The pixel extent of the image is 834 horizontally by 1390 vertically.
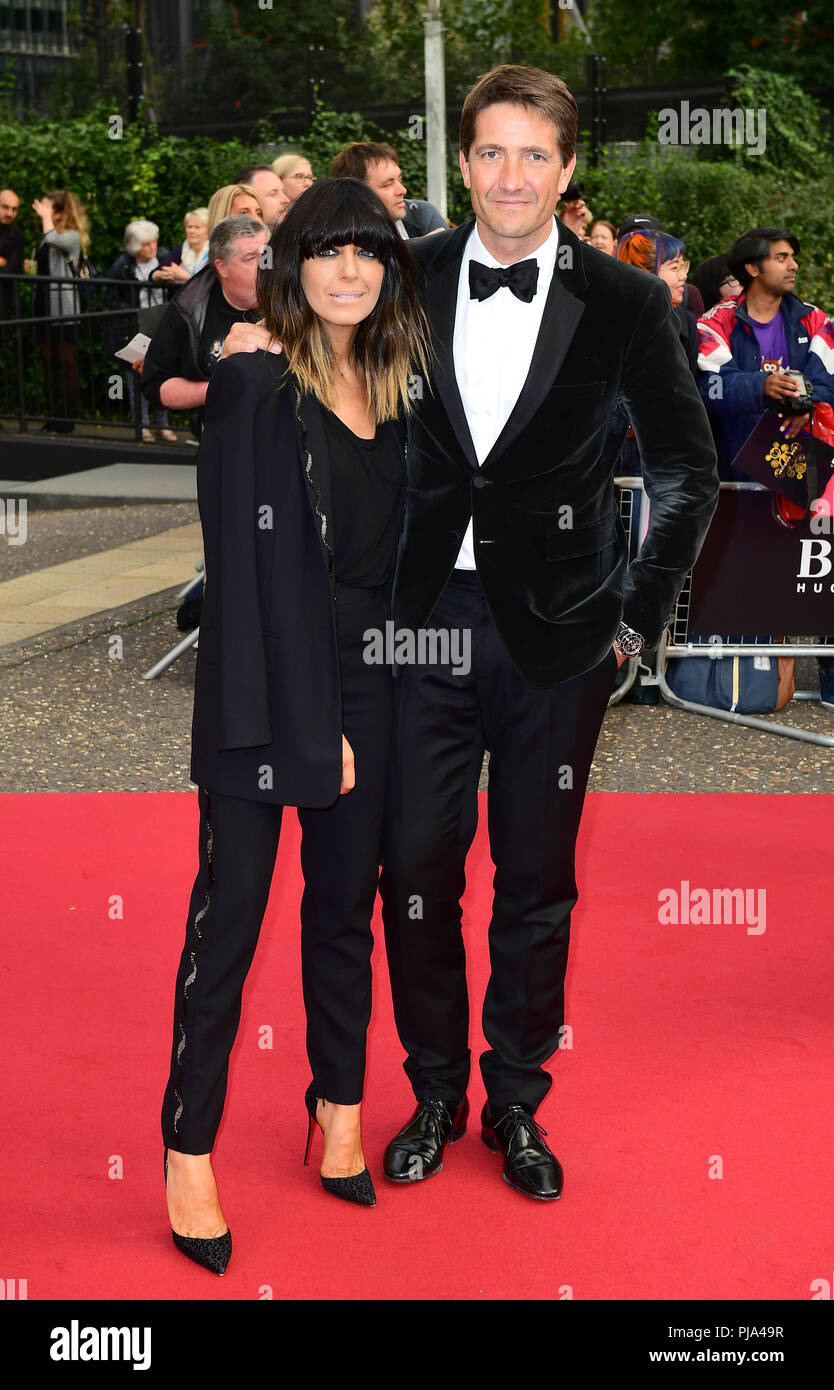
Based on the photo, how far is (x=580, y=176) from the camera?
1694cm

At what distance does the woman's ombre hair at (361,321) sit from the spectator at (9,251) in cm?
1264

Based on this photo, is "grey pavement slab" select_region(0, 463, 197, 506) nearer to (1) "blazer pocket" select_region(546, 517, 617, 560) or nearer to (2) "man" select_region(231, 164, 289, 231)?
(2) "man" select_region(231, 164, 289, 231)

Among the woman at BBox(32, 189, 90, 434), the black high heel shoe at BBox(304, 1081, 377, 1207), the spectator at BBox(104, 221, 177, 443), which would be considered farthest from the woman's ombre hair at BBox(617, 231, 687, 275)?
the woman at BBox(32, 189, 90, 434)

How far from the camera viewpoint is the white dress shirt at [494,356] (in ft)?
10.5

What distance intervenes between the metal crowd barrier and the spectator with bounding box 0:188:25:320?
31.2 feet

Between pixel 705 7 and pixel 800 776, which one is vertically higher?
pixel 705 7

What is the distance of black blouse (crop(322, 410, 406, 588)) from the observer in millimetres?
2988

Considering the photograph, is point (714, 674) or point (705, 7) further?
point (705, 7)

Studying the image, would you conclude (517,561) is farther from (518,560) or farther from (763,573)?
(763,573)

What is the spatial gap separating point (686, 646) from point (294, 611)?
4430 mm

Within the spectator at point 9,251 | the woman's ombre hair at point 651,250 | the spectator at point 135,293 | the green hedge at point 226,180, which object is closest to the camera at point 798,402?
the woman's ombre hair at point 651,250
